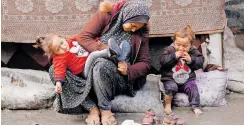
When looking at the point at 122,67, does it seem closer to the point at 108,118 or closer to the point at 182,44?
the point at 108,118

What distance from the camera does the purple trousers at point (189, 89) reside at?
519cm

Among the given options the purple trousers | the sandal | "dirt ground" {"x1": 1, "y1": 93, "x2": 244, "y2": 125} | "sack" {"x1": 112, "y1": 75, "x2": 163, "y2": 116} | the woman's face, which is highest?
the woman's face

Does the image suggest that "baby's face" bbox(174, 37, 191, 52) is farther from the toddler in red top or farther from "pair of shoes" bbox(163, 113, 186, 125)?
"pair of shoes" bbox(163, 113, 186, 125)

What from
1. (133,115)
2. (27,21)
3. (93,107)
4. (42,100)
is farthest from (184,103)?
(27,21)

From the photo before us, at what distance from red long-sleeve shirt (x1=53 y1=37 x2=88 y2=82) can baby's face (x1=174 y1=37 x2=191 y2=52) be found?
0.85 metres

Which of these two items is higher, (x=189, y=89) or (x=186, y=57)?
(x=186, y=57)

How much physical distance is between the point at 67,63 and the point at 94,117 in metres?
0.53

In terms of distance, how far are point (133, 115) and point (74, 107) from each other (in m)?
0.61

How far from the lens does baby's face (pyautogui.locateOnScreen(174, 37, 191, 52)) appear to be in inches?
198

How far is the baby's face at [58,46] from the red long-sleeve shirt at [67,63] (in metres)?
0.04

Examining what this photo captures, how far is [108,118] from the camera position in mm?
4816

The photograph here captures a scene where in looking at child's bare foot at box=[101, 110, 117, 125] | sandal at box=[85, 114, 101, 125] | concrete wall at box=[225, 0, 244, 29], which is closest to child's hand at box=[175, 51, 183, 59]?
child's bare foot at box=[101, 110, 117, 125]

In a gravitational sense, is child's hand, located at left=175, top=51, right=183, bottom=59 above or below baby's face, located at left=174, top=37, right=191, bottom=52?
below

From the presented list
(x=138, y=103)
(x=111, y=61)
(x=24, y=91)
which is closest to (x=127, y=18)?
(x=111, y=61)
